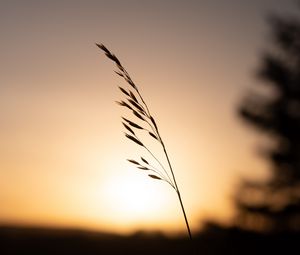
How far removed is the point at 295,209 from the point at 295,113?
1.95m

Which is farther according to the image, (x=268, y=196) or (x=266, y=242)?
(x=268, y=196)

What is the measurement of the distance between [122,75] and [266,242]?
8685 millimetres

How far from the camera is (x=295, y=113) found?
35.4 ft

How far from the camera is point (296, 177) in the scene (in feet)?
34.3

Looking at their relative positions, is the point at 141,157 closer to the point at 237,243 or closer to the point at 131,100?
the point at 131,100

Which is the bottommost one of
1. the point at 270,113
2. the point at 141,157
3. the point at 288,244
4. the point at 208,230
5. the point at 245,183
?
the point at 141,157

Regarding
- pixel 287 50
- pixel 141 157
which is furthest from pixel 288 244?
pixel 141 157

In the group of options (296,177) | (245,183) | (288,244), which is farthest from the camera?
(245,183)

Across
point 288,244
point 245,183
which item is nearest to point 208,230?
Answer: point 245,183

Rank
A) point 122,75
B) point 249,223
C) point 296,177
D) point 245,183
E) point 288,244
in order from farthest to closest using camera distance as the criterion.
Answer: point 245,183 → point 249,223 → point 296,177 → point 288,244 → point 122,75

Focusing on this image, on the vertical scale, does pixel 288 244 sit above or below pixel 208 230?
below

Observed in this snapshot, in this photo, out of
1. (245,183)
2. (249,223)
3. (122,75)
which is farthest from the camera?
(245,183)

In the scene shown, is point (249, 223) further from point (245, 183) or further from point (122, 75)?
point (122, 75)

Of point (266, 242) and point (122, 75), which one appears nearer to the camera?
point (122, 75)
